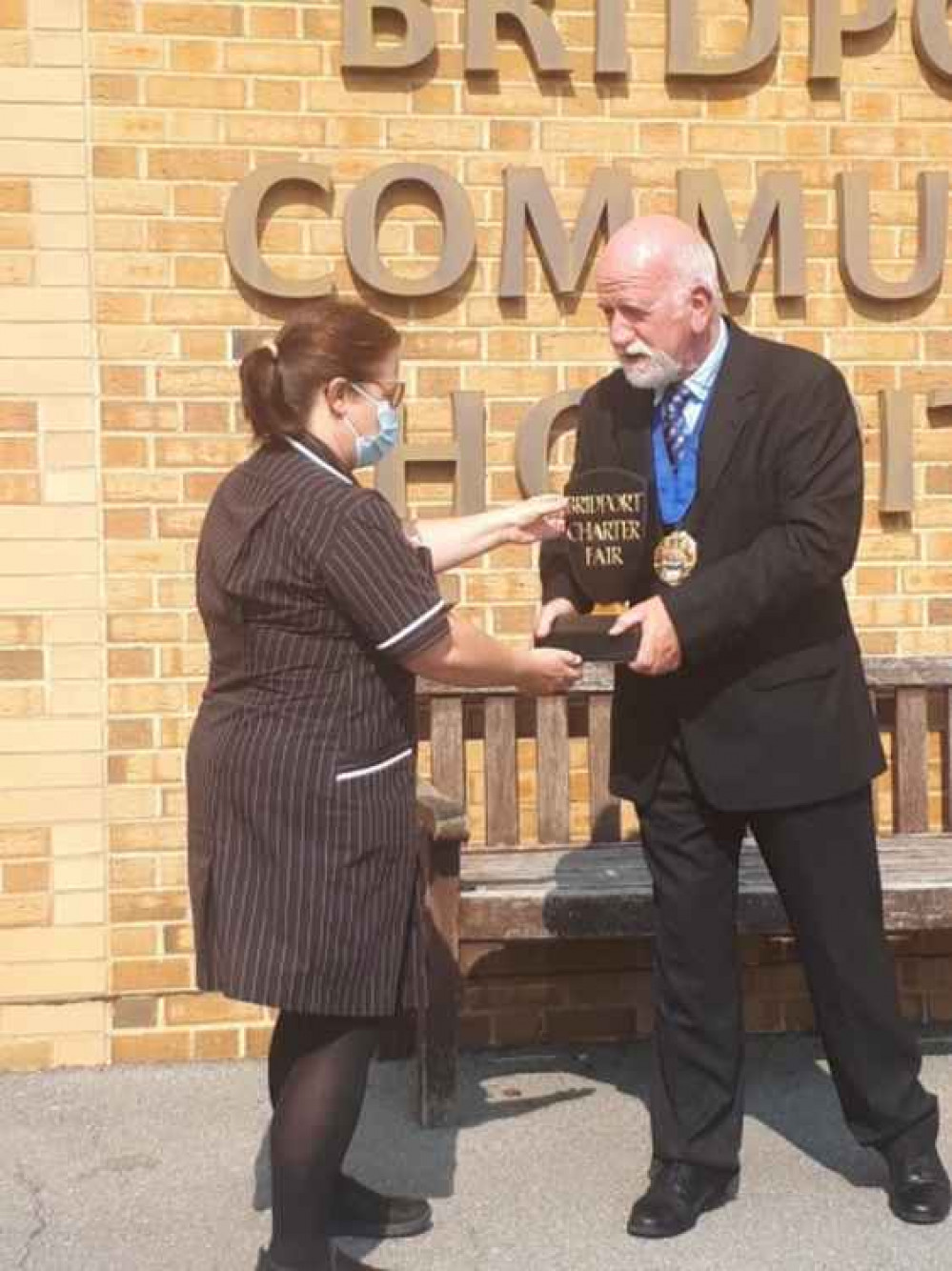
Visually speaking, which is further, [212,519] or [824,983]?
[824,983]

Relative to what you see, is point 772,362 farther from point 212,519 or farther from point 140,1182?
point 140,1182

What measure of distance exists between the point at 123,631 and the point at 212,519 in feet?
4.86

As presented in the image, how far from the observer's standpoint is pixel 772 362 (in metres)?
3.71

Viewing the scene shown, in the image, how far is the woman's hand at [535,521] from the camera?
3973 mm

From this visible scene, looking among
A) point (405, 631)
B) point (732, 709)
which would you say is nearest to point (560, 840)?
point (732, 709)

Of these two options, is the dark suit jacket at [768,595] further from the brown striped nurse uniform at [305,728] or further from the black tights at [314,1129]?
the black tights at [314,1129]

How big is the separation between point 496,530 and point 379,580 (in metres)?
0.77

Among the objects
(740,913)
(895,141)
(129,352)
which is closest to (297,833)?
(740,913)

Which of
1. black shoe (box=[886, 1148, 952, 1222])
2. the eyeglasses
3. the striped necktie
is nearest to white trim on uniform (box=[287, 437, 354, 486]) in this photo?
the eyeglasses

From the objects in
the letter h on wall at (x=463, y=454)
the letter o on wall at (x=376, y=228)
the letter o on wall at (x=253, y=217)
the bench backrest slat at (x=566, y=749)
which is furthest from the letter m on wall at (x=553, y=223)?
the bench backrest slat at (x=566, y=749)

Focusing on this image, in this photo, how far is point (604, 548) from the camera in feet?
12.3

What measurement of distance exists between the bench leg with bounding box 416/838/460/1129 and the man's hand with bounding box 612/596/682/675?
3.30 ft

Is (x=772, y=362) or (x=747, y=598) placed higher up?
(x=772, y=362)

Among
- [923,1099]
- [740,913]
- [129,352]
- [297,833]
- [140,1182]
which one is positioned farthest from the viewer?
[129,352]
